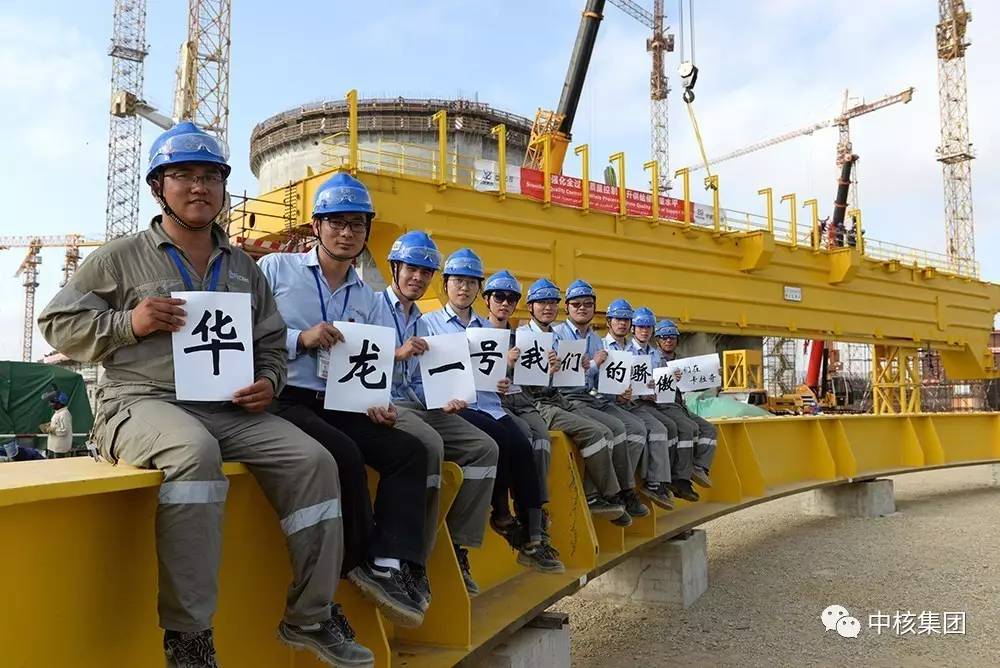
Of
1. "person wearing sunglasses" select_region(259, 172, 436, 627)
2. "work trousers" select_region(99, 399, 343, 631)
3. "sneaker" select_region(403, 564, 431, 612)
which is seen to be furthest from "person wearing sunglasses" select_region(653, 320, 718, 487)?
"work trousers" select_region(99, 399, 343, 631)

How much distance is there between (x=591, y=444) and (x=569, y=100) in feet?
34.9

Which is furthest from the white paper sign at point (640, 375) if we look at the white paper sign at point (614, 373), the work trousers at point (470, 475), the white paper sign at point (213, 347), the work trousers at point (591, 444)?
the white paper sign at point (213, 347)

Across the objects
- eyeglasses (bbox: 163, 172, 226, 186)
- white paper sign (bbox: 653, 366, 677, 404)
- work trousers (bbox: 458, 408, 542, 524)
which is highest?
eyeglasses (bbox: 163, 172, 226, 186)

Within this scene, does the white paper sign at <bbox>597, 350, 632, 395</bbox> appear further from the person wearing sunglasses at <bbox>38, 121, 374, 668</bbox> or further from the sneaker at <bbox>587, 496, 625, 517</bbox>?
the person wearing sunglasses at <bbox>38, 121, 374, 668</bbox>

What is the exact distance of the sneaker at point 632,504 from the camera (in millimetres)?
5020

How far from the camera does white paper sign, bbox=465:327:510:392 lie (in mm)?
3789

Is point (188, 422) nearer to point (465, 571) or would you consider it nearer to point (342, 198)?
point (342, 198)

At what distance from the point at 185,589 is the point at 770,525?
7.68 metres

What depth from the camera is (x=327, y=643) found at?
2.20 metres

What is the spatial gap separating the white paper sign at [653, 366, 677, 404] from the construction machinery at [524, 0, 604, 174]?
27.5 feet

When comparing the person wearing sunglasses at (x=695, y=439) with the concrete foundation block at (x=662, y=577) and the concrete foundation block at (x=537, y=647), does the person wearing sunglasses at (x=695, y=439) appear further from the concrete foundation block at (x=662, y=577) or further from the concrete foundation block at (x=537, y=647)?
the concrete foundation block at (x=537, y=647)

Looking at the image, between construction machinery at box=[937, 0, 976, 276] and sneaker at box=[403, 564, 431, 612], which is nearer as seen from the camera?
sneaker at box=[403, 564, 431, 612]

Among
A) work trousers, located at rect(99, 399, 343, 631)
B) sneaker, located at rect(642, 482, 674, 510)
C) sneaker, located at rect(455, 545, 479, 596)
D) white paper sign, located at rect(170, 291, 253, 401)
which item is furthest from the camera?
sneaker, located at rect(642, 482, 674, 510)

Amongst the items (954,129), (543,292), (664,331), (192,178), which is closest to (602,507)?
(543,292)
